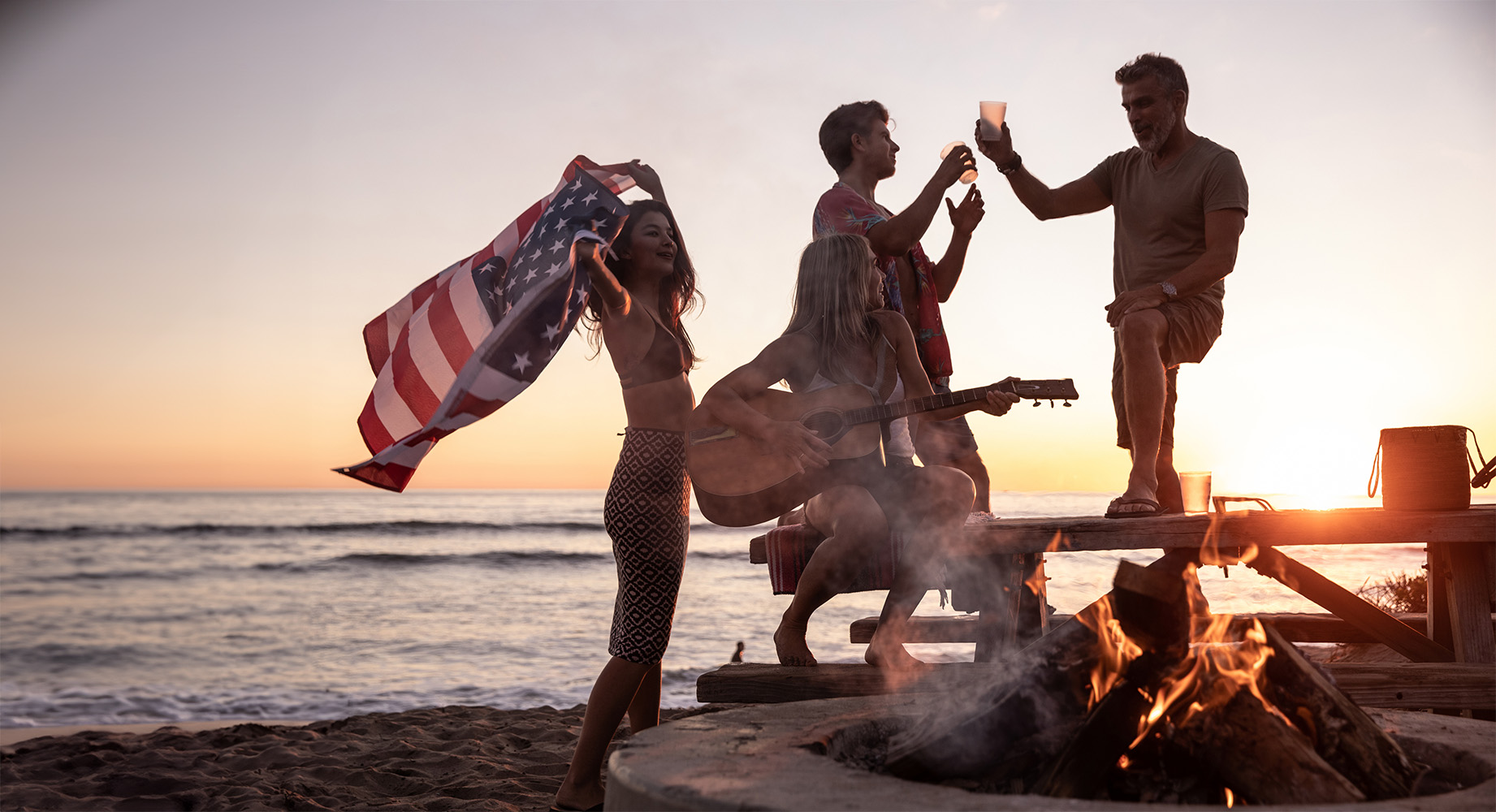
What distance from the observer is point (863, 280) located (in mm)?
3730

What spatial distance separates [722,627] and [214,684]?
646cm

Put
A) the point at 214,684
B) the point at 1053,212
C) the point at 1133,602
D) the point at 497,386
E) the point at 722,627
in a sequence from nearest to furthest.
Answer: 1. the point at 1133,602
2. the point at 497,386
3. the point at 1053,212
4. the point at 214,684
5. the point at 722,627

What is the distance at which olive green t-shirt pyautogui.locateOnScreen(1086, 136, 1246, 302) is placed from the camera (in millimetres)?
4078

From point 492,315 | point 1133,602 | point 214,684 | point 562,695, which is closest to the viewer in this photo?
point 1133,602

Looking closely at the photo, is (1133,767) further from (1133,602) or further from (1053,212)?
(1053,212)

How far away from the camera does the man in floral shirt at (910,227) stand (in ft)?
13.3

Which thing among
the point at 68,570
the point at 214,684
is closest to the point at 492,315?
the point at 214,684

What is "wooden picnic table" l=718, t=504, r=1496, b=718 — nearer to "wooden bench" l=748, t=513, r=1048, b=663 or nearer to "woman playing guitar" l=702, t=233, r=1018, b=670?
"wooden bench" l=748, t=513, r=1048, b=663

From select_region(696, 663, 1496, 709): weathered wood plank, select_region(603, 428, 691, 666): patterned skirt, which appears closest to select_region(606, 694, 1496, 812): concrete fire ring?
select_region(696, 663, 1496, 709): weathered wood plank

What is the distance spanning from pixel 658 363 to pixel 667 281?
46 cm

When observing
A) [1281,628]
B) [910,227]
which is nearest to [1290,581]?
[1281,628]

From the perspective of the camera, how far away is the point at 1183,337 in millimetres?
4074

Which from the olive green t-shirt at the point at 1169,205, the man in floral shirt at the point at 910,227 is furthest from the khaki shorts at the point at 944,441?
the olive green t-shirt at the point at 1169,205

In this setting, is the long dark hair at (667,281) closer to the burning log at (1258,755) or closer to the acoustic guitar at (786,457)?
the acoustic guitar at (786,457)
